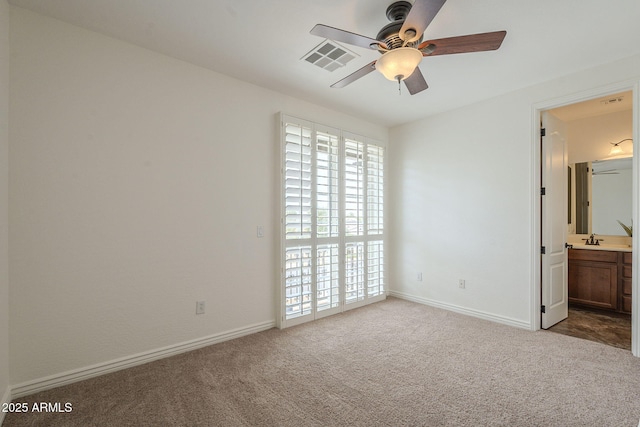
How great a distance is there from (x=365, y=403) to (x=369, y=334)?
3.95 ft

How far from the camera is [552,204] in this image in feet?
11.3

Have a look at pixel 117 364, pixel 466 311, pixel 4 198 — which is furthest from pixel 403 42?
pixel 466 311

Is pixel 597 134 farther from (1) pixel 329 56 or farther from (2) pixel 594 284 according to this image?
(1) pixel 329 56

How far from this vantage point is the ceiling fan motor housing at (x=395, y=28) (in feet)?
6.22

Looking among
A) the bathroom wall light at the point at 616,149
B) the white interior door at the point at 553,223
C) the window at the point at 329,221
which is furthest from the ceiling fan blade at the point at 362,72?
the bathroom wall light at the point at 616,149

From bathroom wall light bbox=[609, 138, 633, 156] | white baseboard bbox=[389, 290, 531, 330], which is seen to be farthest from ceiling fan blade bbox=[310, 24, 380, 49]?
bathroom wall light bbox=[609, 138, 633, 156]

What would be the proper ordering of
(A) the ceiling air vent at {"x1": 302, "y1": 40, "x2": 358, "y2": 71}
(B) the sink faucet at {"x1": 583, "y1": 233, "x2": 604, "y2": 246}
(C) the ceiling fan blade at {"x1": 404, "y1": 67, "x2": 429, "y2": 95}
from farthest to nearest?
1. (B) the sink faucet at {"x1": 583, "y1": 233, "x2": 604, "y2": 246}
2. (A) the ceiling air vent at {"x1": 302, "y1": 40, "x2": 358, "y2": 71}
3. (C) the ceiling fan blade at {"x1": 404, "y1": 67, "x2": 429, "y2": 95}

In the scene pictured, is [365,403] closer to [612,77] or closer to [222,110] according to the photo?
[222,110]

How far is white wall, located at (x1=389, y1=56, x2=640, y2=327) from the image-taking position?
3320 mm

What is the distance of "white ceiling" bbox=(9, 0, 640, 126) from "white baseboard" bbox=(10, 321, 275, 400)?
2544mm

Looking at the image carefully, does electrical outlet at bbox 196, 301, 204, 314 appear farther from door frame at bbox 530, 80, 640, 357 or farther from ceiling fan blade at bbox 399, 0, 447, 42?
door frame at bbox 530, 80, 640, 357

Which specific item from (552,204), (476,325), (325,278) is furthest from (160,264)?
(552,204)

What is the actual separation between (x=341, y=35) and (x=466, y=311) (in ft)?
11.4

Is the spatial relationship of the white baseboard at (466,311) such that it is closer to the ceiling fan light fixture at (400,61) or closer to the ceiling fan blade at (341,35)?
the ceiling fan light fixture at (400,61)
